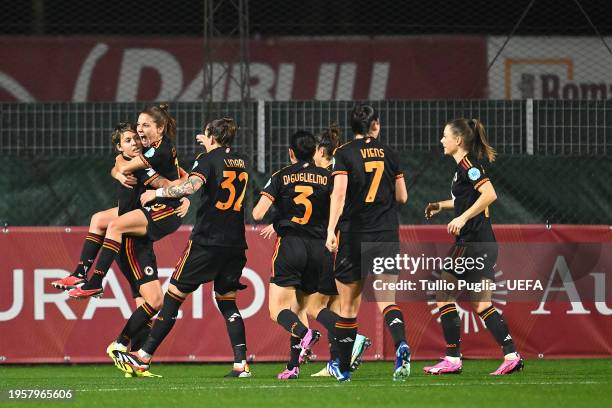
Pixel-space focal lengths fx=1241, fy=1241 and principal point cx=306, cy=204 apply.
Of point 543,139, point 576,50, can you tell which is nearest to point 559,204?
point 543,139

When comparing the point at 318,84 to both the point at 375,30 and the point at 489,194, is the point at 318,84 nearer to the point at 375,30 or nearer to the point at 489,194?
the point at 375,30

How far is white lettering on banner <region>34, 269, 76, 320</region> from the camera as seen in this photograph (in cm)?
1257

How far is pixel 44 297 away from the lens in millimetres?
12586

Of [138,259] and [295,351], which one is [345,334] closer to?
[295,351]

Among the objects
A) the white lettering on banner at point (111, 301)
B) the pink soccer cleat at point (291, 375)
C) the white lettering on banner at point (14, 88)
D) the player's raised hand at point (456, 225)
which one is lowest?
the pink soccer cleat at point (291, 375)

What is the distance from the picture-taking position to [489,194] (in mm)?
10039

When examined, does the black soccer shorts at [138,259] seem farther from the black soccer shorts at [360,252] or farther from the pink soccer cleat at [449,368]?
the pink soccer cleat at [449,368]

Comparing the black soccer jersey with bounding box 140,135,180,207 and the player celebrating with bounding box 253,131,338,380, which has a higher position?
the black soccer jersey with bounding box 140,135,180,207

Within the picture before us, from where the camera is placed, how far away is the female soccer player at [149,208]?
10500 mm

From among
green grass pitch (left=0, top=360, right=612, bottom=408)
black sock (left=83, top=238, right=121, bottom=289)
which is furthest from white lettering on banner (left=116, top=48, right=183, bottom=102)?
black sock (left=83, top=238, right=121, bottom=289)

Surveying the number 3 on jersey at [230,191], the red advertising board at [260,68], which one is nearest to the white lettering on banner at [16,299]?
the number 3 on jersey at [230,191]

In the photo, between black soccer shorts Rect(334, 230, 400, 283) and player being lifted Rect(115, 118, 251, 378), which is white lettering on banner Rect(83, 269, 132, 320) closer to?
player being lifted Rect(115, 118, 251, 378)

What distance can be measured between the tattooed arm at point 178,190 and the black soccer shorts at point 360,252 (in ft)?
4.14

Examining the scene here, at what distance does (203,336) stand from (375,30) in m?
13.0
